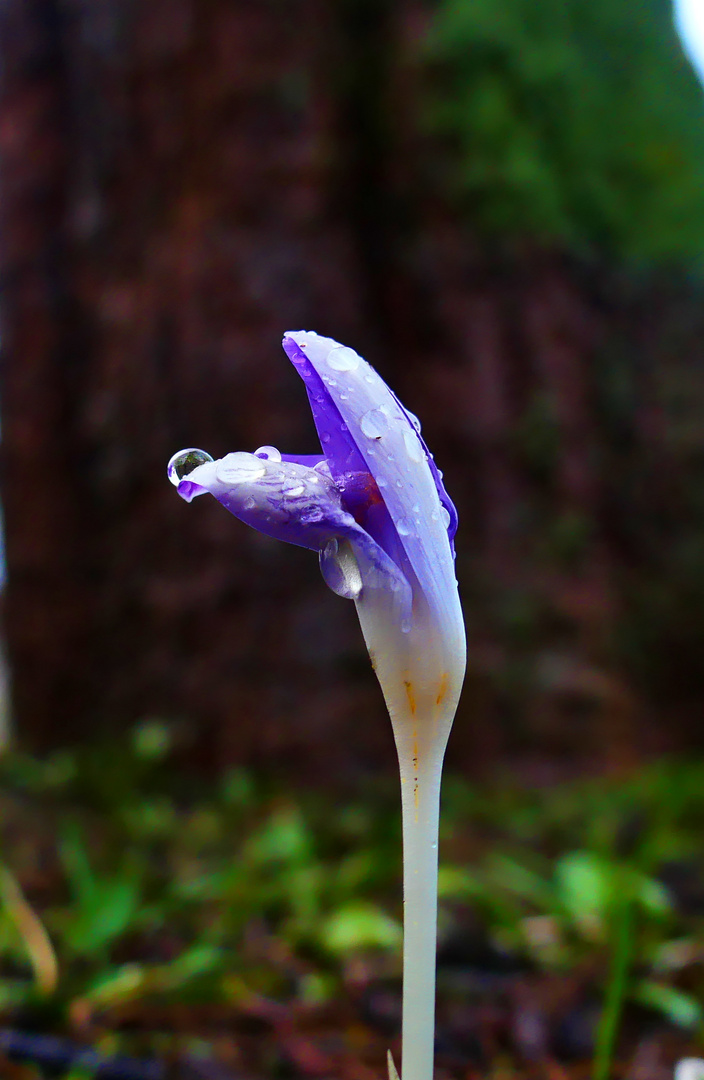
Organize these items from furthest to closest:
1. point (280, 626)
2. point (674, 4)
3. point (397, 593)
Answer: point (674, 4)
point (280, 626)
point (397, 593)

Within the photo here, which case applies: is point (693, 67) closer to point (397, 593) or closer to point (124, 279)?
point (124, 279)

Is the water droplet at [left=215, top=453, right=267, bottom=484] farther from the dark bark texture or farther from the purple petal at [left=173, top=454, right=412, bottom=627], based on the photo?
the dark bark texture

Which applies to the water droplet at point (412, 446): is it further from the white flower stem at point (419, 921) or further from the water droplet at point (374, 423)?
the white flower stem at point (419, 921)

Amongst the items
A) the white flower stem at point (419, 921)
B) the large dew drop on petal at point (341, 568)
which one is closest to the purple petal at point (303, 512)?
the large dew drop on petal at point (341, 568)

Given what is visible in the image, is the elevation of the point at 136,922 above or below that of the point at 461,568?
below

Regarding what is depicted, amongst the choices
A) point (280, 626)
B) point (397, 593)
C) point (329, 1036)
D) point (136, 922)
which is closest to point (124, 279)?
point (280, 626)

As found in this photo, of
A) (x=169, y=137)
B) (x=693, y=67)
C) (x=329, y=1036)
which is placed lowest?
(x=329, y=1036)

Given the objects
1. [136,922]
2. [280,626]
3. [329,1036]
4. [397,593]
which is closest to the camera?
[397,593]
